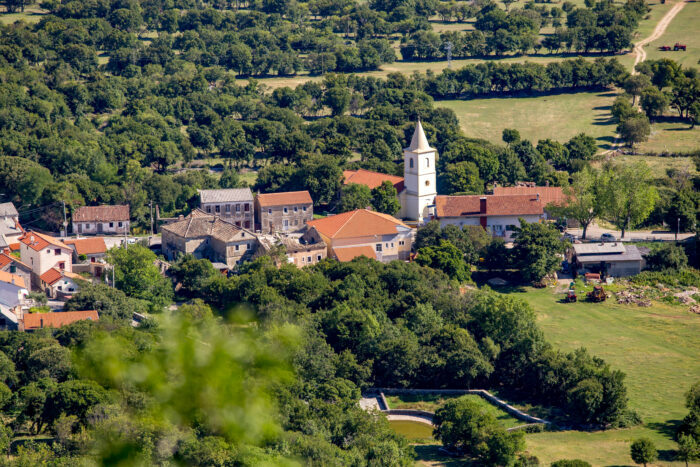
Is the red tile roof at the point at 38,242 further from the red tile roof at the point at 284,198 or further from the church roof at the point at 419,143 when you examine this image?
the church roof at the point at 419,143

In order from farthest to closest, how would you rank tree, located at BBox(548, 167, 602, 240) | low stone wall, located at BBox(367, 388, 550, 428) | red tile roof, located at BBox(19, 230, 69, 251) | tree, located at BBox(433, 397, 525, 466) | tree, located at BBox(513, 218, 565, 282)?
1. tree, located at BBox(548, 167, 602, 240)
2. tree, located at BBox(513, 218, 565, 282)
3. red tile roof, located at BBox(19, 230, 69, 251)
4. low stone wall, located at BBox(367, 388, 550, 428)
5. tree, located at BBox(433, 397, 525, 466)

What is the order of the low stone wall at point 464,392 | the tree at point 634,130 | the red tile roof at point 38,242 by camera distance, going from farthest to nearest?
the tree at point 634,130
the red tile roof at point 38,242
the low stone wall at point 464,392

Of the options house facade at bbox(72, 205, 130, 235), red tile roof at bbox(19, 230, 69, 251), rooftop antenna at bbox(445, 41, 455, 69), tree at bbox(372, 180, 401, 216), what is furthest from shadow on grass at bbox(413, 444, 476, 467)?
rooftop antenna at bbox(445, 41, 455, 69)

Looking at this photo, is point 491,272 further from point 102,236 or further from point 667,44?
point 667,44

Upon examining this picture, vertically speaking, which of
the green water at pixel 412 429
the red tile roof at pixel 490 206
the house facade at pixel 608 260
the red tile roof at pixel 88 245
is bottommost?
the green water at pixel 412 429

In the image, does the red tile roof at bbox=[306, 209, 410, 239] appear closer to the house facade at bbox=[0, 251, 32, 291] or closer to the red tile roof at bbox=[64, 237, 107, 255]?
the red tile roof at bbox=[64, 237, 107, 255]

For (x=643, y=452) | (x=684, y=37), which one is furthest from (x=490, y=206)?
(x=684, y=37)

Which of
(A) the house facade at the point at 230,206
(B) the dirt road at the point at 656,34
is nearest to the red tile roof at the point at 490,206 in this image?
(A) the house facade at the point at 230,206
